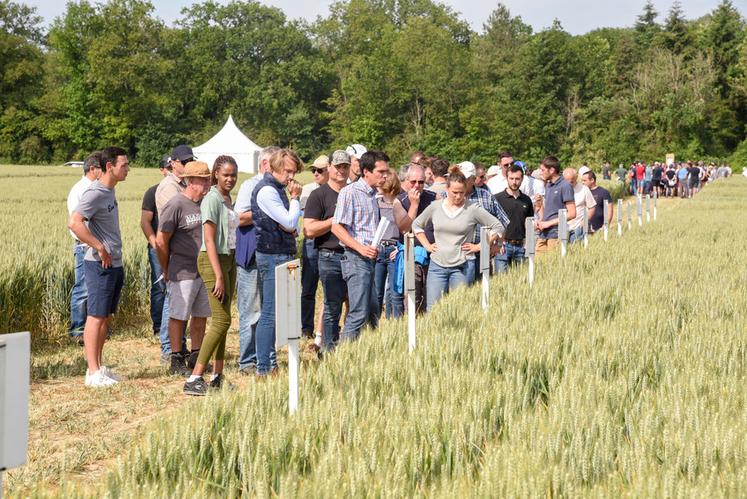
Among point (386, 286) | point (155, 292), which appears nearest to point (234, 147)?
point (155, 292)

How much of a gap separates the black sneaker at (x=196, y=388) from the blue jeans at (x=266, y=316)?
Result: 23.1 inches

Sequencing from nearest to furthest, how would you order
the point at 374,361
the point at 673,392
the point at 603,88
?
the point at 673,392, the point at 374,361, the point at 603,88

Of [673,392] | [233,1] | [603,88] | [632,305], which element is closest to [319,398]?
[673,392]

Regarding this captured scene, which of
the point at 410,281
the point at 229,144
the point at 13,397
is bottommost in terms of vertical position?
the point at 410,281

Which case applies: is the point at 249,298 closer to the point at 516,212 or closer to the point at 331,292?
the point at 331,292

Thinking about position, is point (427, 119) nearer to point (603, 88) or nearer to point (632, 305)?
point (603, 88)

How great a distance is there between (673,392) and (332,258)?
387 cm

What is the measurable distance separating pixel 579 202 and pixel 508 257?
3164 millimetres

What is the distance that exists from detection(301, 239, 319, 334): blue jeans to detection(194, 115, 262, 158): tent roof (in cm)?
4275

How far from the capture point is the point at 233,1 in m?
106

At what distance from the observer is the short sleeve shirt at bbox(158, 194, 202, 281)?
762 cm

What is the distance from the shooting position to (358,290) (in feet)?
24.7

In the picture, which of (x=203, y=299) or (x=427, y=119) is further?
(x=427, y=119)

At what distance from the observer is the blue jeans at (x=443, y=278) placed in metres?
8.69
